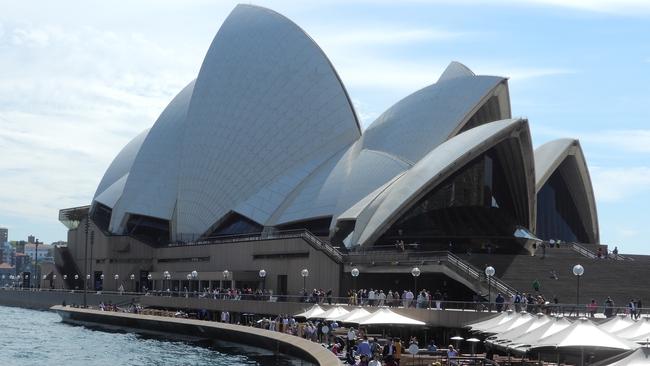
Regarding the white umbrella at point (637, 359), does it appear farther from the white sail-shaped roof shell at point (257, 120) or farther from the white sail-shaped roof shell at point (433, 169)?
the white sail-shaped roof shell at point (257, 120)

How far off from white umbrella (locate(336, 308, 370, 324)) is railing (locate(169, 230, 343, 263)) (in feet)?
40.0

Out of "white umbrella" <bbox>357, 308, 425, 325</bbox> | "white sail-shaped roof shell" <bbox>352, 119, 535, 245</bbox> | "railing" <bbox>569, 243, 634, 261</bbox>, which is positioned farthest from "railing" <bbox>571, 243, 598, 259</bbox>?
"white umbrella" <bbox>357, 308, 425, 325</bbox>

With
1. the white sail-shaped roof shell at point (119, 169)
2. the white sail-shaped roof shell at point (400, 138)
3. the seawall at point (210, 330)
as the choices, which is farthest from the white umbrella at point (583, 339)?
the white sail-shaped roof shell at point (119, 169)

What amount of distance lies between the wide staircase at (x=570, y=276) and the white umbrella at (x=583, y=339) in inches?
634

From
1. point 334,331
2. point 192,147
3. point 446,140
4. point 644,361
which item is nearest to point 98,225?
point 192,147

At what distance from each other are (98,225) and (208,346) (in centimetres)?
3336

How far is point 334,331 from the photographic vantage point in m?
31.6

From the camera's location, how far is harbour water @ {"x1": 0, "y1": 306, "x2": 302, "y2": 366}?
30016 millimetres

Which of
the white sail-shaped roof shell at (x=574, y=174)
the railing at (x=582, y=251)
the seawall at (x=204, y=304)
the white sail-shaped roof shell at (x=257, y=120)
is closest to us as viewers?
the seawall at (x=204, y=304)

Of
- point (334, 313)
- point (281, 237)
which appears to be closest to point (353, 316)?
point (334, 313)

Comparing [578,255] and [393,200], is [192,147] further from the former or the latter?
[578,255]

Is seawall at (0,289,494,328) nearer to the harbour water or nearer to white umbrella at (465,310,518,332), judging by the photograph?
white umbrella at (465,310,518,332)

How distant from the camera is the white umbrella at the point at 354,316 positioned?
28105mm

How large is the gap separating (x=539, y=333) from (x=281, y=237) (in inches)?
1123
